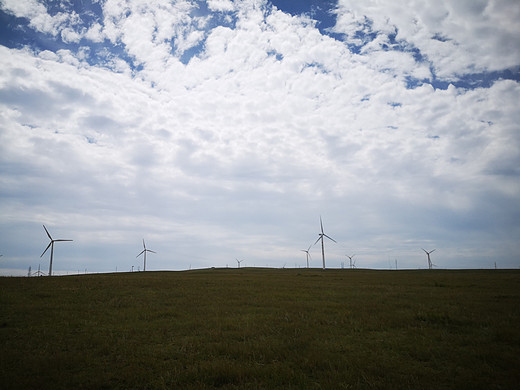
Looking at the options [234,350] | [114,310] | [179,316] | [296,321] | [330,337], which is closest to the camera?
[234,350]

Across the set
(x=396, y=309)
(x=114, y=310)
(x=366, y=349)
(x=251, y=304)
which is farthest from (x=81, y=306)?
(x=396, y=309)

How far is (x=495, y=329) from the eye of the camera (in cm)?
1484

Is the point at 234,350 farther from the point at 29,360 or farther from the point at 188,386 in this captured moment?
the point at 29,360

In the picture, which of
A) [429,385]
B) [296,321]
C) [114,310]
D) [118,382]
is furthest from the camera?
[114,310]

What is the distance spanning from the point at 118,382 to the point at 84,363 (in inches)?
94.2

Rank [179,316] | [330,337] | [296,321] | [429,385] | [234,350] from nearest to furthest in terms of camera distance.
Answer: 1. [429,385]
2. [234,350]
3. [330,337]
4. [296,321]
5. [179,316]

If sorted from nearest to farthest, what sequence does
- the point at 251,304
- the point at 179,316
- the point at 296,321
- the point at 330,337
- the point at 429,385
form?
the point at 429,385
the point at 330,337
the point at 296,321
the point at 179,316
the point at 251,304

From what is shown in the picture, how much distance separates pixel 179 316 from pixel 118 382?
10438mm

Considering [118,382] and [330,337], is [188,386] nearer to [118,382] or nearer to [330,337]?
[118,382]

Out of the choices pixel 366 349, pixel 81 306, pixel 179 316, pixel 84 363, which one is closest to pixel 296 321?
pixel 366 349

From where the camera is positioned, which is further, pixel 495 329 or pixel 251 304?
pixel 251 304

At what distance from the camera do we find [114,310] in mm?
21875

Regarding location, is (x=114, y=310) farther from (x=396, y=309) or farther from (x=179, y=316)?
(x=396, y=309)

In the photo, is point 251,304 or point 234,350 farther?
point 251,304
